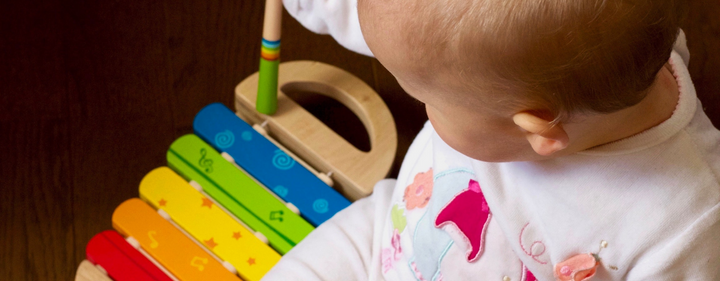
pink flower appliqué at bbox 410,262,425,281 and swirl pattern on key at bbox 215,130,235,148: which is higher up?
pink flower appliqué at bbox 410,262,425,281

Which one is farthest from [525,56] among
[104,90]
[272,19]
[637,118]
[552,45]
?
[104,90]

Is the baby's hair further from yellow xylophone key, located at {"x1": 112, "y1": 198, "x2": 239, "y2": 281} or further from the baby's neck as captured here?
yellow xylophone key, located at {"x1": 112, "y1": 198, "x2": 239, "y2": 281}

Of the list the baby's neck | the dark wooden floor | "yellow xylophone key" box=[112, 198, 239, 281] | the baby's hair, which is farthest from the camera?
the dark wooden floor

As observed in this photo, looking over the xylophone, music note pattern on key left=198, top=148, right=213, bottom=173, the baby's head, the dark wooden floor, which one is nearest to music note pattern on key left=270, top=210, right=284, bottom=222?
the xylophone

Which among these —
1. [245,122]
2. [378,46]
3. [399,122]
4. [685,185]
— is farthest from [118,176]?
[685,185]

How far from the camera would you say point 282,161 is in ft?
3.07

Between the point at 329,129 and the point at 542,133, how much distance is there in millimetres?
548

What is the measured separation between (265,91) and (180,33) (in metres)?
0.38

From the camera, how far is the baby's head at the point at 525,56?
38 centimetres

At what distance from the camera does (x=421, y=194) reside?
2.32 ft

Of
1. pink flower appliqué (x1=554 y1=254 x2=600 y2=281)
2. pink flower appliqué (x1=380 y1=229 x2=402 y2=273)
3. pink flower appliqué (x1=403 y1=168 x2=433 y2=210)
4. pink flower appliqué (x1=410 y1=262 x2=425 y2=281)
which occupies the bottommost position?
pink flower appliqué (x1=380 y1=229 x2=402 y2=273)

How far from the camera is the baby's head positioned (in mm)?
383

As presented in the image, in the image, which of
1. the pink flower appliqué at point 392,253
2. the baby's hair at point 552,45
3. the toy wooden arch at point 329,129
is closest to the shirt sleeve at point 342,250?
the pink flower appliqué at point 392,253

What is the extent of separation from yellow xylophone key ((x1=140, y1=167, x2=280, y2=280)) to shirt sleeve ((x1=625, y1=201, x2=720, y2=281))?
0.47 metres
